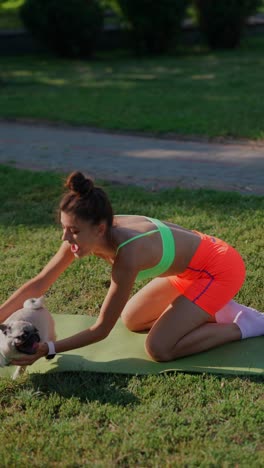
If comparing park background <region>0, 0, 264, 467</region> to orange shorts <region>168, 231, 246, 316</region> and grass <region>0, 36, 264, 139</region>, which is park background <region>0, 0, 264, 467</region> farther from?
orange shorts <region>168, 231, 246, 316</region>

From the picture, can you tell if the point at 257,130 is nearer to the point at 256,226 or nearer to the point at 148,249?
the point at 256,226

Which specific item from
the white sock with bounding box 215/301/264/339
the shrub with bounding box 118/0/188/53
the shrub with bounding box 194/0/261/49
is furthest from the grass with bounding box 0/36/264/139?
the white sock with bounding box 215/301/264/339

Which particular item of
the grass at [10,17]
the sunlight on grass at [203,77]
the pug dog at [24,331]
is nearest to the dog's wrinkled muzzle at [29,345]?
the pug dog at [24,331]

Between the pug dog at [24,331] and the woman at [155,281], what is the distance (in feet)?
0.22

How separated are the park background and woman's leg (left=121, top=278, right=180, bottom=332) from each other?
0.47 metres

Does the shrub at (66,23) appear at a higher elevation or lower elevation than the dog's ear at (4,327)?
lower

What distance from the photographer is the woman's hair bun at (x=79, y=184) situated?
3602mm

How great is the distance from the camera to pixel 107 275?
5.20m

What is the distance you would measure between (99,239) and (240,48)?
1521 cm

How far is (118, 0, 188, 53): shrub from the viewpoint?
1681 cm

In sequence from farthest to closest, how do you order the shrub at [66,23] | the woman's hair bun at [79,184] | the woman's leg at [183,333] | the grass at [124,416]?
the shrub at [66,23]
the woman's leg at [183,333]
the woman's hair bun at [79,184]
the grass at [124,416]

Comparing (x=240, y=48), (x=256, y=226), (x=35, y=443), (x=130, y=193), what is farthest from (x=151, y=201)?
(x=240, y=48)

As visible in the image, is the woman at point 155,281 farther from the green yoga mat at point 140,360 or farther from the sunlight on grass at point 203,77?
the sunlight on grass at point 203,77

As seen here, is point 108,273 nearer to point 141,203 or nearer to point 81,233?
point 141,203
